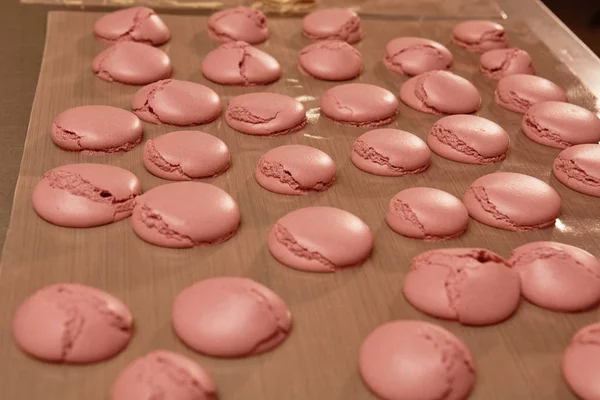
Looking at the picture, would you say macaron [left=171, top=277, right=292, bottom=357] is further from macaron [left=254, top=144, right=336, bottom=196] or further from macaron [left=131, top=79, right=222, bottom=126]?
macaron [left=131, top=79, right=222, bottom=126]

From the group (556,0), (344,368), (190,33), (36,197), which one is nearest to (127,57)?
(190,33)

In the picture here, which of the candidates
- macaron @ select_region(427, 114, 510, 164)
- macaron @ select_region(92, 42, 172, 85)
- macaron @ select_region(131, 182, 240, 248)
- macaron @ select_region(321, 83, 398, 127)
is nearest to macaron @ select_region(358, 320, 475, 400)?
macaron @ select_region(131, 182, 240, 248)

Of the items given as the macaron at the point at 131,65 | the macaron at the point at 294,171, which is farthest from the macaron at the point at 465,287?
the macaron at the point at 131,65

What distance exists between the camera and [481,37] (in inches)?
93.0

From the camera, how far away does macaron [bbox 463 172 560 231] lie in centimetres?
156

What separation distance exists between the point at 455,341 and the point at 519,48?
1490mm

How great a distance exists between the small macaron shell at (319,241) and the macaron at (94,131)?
1.63 ft

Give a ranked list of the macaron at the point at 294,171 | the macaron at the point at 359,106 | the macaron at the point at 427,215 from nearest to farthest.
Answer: the macaron at the point at 427,215 < the macaron at the point at 294,171 < the macaron at the point at 359,106

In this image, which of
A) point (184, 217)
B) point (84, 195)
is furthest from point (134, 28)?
point (184, 217)

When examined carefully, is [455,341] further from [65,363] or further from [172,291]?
[65,363]

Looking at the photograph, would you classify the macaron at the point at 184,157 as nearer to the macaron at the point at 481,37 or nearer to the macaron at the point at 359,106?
the macaron at the point at 359,106

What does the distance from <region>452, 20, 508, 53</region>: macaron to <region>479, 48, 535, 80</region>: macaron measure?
0.15m

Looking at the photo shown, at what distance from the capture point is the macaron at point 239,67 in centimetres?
206

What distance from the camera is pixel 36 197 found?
1.50m
